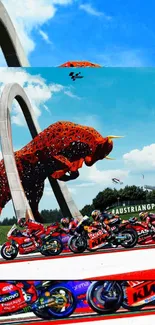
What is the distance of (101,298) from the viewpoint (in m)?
3.00

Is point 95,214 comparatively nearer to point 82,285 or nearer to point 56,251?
point 56,251

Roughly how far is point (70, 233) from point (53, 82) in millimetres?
1508

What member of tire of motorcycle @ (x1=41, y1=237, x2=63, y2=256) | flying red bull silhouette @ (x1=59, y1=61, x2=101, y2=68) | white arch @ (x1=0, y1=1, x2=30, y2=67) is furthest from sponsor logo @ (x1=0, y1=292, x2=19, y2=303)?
white arch @ (x1=0, y1=1, x2=30, y2=67)

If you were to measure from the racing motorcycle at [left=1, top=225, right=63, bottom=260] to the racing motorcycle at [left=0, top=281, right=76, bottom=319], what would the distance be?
701 millimetres

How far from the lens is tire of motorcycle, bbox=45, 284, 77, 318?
2947 millimetres

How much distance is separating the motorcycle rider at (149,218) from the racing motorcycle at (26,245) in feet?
3.41

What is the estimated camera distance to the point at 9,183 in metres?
4.41

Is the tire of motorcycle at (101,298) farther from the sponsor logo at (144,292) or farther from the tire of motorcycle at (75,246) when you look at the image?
the tire of motorcycle at (75,246)

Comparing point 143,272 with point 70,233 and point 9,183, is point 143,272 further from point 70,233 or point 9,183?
point 9,183

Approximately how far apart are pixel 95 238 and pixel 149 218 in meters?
0.82

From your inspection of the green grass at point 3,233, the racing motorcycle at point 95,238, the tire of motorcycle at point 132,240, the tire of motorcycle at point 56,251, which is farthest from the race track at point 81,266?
the green grass at point 3,233

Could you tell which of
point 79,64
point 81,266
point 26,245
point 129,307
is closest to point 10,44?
point 79,64

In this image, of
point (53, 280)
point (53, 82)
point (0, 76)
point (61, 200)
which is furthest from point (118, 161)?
point (53, 280)

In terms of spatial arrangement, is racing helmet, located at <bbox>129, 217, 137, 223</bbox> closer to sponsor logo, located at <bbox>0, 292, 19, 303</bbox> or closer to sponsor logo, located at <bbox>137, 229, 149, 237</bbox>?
sponsor logo, located at <bbox>137, 229, 149, 237</bbox>
